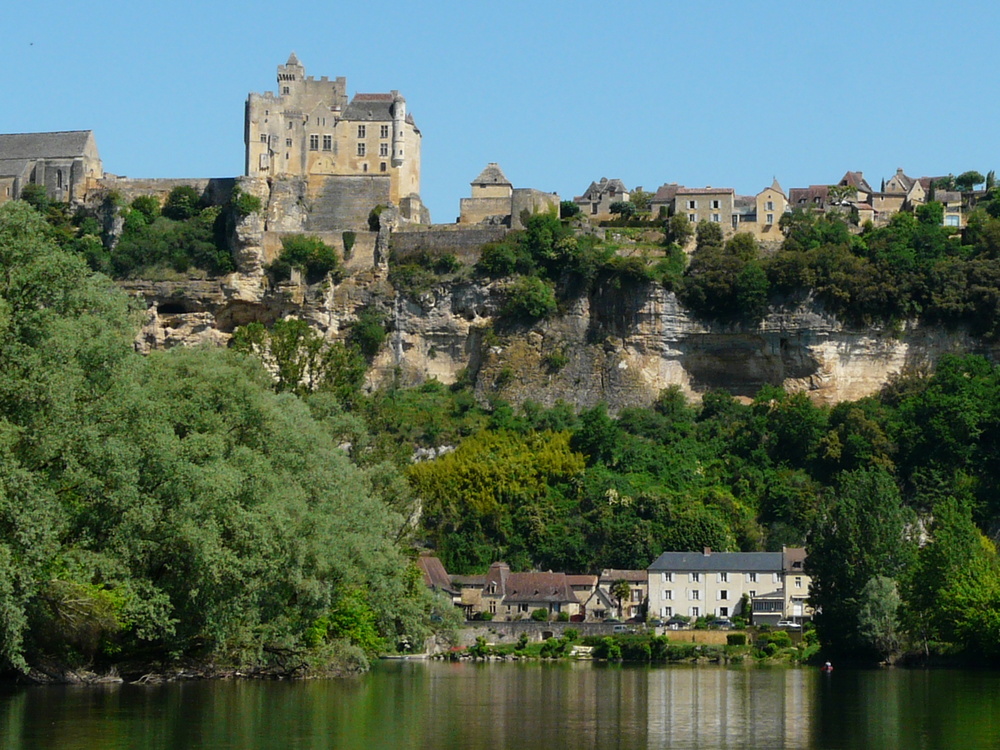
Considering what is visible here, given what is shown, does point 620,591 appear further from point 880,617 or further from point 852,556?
point 880,617

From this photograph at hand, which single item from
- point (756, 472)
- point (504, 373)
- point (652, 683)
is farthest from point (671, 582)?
point (652, 683)

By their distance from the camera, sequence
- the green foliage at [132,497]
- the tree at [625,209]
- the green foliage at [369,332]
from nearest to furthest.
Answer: the green foliage at [132,497] < the green foliage at [369,332] < the tree at [625,209]

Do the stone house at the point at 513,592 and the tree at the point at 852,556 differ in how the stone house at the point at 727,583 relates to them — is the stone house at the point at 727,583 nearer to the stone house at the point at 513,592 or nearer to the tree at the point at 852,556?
the stone house at the point at 513,592

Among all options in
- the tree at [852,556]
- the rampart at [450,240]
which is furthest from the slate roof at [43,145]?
the tree at [852,556]

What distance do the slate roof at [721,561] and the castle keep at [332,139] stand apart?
Result: 26882 millimetres

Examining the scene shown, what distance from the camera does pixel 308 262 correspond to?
98.2 meters

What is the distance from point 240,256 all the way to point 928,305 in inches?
1404

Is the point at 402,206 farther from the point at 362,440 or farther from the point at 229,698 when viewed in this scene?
the point at 229,698

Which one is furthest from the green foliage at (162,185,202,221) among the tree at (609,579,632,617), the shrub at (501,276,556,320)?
the tree at (609,579,632,617)

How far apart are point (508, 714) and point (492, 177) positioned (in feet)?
223

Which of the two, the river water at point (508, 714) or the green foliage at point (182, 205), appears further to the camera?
the green foliage at point (182, 205)

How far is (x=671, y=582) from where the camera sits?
87.7 meters

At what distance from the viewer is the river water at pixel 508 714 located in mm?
32062

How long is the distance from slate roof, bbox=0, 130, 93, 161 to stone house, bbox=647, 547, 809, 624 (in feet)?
137
